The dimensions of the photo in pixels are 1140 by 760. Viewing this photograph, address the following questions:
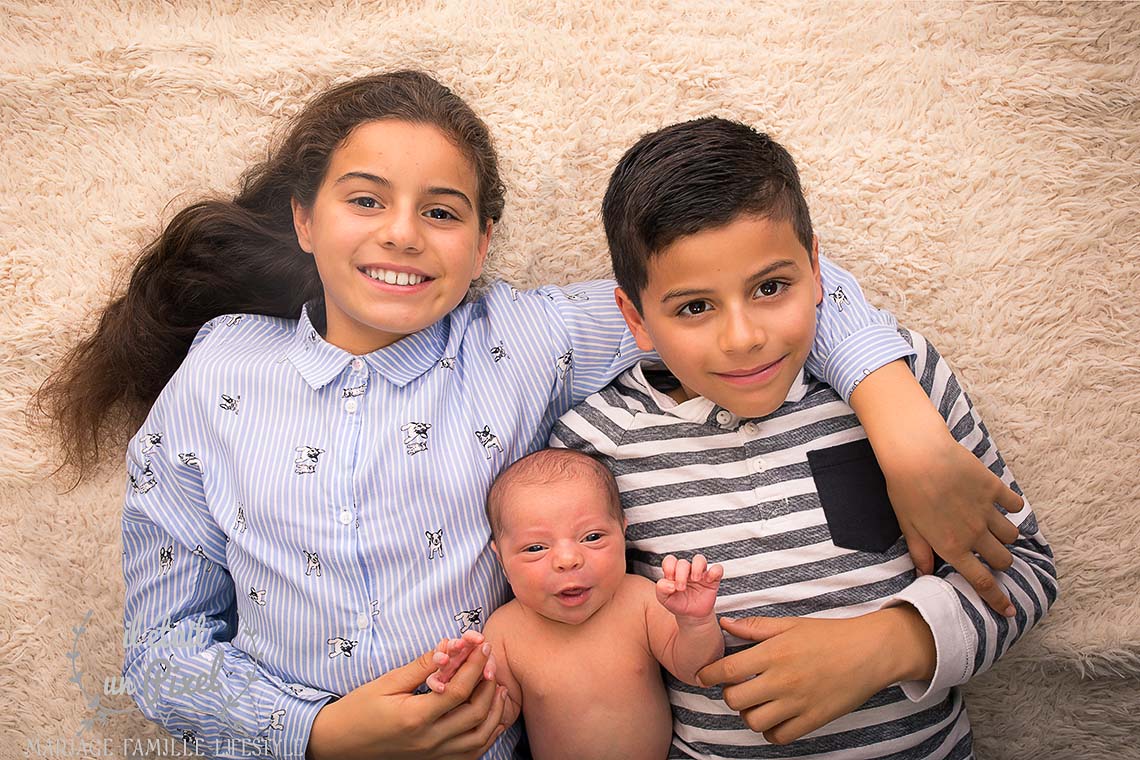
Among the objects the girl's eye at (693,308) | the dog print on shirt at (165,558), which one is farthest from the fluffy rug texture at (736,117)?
the girl's eye at (693,308)

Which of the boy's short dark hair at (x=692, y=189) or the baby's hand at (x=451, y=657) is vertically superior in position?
the boy's short dark hair at (x=692, y=189)

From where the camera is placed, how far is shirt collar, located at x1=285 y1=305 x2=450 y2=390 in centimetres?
144

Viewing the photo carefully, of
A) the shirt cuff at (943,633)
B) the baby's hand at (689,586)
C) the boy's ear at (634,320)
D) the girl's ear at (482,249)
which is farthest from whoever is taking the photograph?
the girl's ear at (482,249)

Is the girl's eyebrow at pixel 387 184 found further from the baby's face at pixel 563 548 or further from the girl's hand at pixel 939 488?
the girl's hand at pixel 939 488

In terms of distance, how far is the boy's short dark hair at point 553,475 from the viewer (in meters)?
1.35

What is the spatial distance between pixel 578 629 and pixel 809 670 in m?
0.30

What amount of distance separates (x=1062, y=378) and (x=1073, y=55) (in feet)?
1.60

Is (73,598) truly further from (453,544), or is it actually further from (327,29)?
(327,29)

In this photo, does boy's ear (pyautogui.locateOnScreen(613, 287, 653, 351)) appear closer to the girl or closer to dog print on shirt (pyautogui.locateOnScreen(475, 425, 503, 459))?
the girl

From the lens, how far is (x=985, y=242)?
1.52 metres

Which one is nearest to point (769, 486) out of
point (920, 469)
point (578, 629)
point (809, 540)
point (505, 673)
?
point (809, 540)

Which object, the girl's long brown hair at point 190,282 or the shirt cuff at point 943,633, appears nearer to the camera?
the shirt cuff at point 943,633

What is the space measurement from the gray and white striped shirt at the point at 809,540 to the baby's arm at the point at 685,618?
0.24ft

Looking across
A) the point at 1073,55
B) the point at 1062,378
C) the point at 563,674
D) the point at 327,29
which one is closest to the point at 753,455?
the point at 563,674
